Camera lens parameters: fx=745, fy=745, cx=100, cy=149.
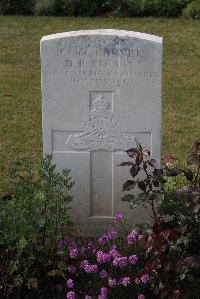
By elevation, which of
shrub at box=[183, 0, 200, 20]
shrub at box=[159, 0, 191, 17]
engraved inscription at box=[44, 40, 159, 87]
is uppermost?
shrub at box=[159, 0, 191, 17]

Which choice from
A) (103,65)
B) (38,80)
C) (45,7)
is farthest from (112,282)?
(45,7)

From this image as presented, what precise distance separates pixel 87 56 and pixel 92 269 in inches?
58.0

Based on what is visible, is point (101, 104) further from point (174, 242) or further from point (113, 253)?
point (174, 242)

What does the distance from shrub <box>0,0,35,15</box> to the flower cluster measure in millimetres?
10932

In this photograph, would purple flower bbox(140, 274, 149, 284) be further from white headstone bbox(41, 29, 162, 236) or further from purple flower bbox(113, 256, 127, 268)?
white headstone bbox(41, 29, 162, 236)

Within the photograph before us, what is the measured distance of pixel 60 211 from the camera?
4.67m

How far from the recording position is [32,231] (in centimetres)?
454

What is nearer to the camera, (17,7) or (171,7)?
(171,7)

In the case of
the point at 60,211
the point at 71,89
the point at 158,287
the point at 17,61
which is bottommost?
the point at 158,287

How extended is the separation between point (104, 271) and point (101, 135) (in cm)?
107

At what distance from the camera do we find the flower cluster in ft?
15.0

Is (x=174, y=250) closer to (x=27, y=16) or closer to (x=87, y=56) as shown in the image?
(x=87, y=56)

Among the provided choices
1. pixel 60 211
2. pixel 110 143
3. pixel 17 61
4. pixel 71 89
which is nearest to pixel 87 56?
pixel 71 89

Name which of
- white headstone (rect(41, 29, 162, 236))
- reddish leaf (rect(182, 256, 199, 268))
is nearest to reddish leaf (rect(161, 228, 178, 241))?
reddish leaf (rect(182, 256, 199, 268))
